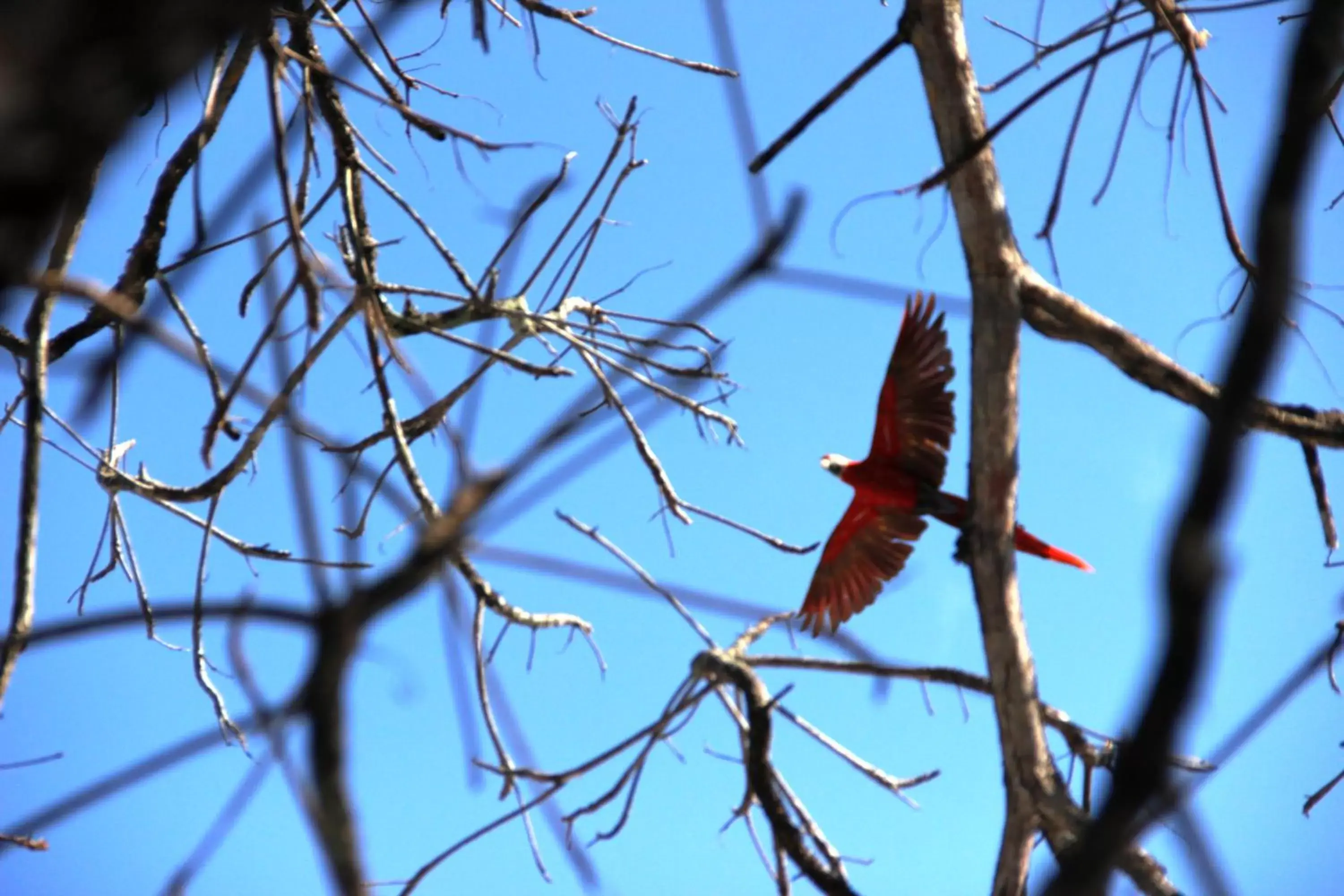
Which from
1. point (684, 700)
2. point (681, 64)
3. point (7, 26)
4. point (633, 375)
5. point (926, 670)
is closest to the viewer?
point (7, 26)

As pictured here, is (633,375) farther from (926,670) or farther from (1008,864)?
(1008,864)

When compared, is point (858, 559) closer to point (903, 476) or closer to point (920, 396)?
point (903, 476)

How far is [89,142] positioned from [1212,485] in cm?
50

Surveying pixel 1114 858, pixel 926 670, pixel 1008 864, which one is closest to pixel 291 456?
pixel 1114 858

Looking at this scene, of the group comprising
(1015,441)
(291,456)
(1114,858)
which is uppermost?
(1015,441)

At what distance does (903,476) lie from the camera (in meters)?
2.84

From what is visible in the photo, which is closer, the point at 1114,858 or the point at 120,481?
the point at 1114,858

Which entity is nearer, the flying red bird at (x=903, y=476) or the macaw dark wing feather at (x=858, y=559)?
the flying red bird at (x=903, y=476)

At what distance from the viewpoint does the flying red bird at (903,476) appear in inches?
107

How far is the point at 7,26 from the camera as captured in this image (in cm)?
50

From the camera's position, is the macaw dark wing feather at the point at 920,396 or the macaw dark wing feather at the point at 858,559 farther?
the macaw dark wing feather at the point at 858,559

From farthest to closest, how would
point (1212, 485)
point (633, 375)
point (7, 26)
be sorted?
1. point (633, 375)
2. point (7, 26)
3. point (1212, 485)

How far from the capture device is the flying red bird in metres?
2.72

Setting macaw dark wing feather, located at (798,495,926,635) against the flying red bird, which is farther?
macaw dark wing feather, located at (798,495,926,635)
